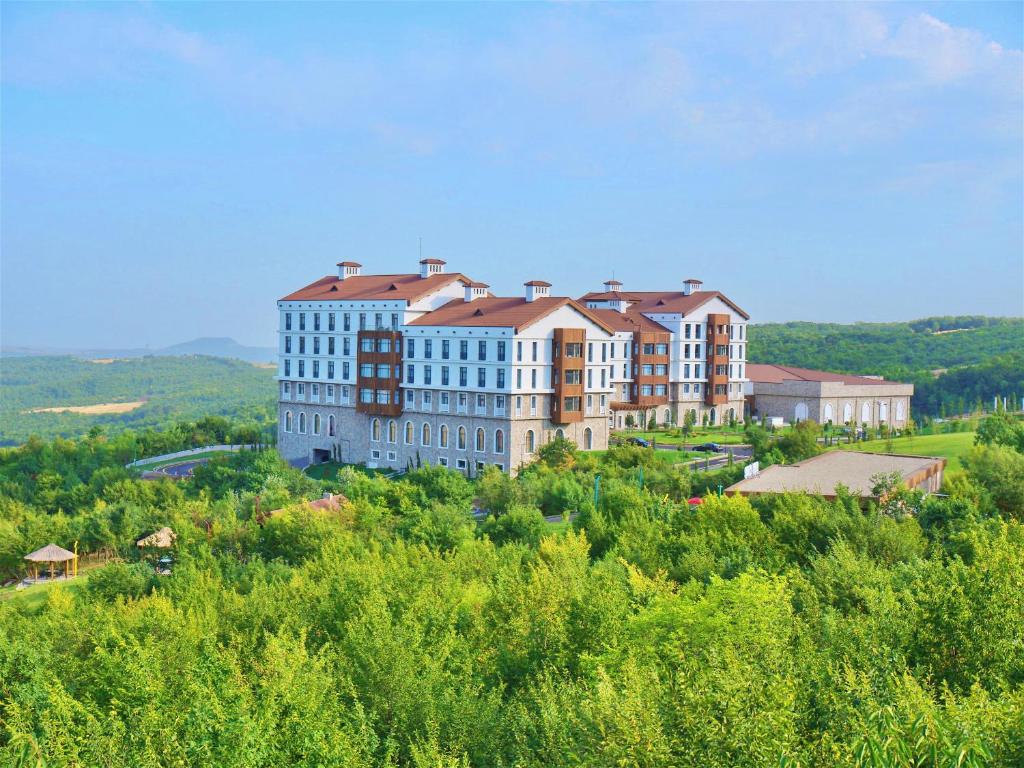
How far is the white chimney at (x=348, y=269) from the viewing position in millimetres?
68125

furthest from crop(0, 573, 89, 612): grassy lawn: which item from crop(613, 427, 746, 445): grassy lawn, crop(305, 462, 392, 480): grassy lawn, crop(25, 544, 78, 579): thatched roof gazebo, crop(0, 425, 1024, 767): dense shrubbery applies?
crop(613, 427, 746, 445): grassy lawn

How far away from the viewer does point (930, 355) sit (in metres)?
115

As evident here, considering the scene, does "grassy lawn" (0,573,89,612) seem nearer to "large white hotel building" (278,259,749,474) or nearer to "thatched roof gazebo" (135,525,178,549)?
"thatched roof gazebo" (135,525,178,549)

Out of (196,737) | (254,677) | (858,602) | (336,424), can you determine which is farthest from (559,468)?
(196,737)

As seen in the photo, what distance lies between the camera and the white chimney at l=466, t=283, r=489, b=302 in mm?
62219

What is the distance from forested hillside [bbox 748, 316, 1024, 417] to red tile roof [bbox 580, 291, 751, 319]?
75.4 feet

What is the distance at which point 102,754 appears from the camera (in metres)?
16.9

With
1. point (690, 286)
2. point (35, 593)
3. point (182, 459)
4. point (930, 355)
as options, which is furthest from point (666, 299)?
point (930, 355)

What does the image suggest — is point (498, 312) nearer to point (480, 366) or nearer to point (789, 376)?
point (480, 366)

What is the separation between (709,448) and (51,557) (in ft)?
102

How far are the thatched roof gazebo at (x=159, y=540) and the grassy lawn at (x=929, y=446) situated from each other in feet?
95.3

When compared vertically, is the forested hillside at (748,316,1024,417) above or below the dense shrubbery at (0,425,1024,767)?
above

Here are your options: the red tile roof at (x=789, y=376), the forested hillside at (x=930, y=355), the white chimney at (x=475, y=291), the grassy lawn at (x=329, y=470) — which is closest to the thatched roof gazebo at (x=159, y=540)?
the grassy lawn at (x=329, y=470)

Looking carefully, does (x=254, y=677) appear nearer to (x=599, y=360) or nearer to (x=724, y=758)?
(x=724, y=758)
